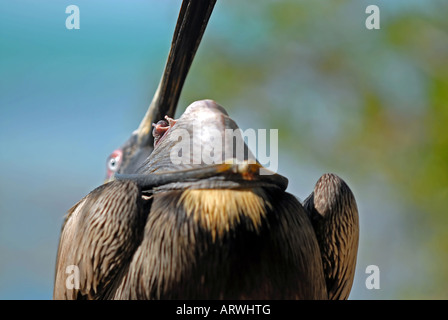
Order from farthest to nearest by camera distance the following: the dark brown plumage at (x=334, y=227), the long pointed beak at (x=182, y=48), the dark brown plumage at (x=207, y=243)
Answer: the long pointed beak at (x=182, y=48) < the dark brown plumage at (x=334, y=227) < the dark brown plumage at (x=207, y=243)

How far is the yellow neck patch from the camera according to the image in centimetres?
146

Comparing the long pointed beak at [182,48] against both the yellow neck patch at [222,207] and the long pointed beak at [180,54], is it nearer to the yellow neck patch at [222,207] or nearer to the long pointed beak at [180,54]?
the long pointed beak at [180,54]

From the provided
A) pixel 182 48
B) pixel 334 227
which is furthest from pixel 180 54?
pixel 334 227

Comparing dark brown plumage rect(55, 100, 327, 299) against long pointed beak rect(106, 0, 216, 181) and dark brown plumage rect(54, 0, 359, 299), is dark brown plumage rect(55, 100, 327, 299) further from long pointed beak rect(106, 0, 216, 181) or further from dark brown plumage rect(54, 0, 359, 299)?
long pointed beak rect(106, 0, 216, 181)

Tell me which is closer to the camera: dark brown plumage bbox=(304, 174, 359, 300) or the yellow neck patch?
the yellow neck patch

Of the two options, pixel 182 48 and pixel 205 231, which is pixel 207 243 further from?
pixel 182 48

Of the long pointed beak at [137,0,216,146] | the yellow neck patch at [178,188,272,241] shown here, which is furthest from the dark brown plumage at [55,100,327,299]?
the long pointed beak at [137,0,216,146]

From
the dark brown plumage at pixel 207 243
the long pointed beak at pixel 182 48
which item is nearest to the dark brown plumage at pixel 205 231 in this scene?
the dark brown plumage at pixel 207 243

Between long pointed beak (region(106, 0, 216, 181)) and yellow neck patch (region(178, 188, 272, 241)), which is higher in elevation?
long pointed beak (region(106, 0, 216, 181))

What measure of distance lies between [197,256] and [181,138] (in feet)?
1.22

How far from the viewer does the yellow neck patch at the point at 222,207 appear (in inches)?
57.5

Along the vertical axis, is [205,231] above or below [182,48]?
below

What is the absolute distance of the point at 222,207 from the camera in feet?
4.84
